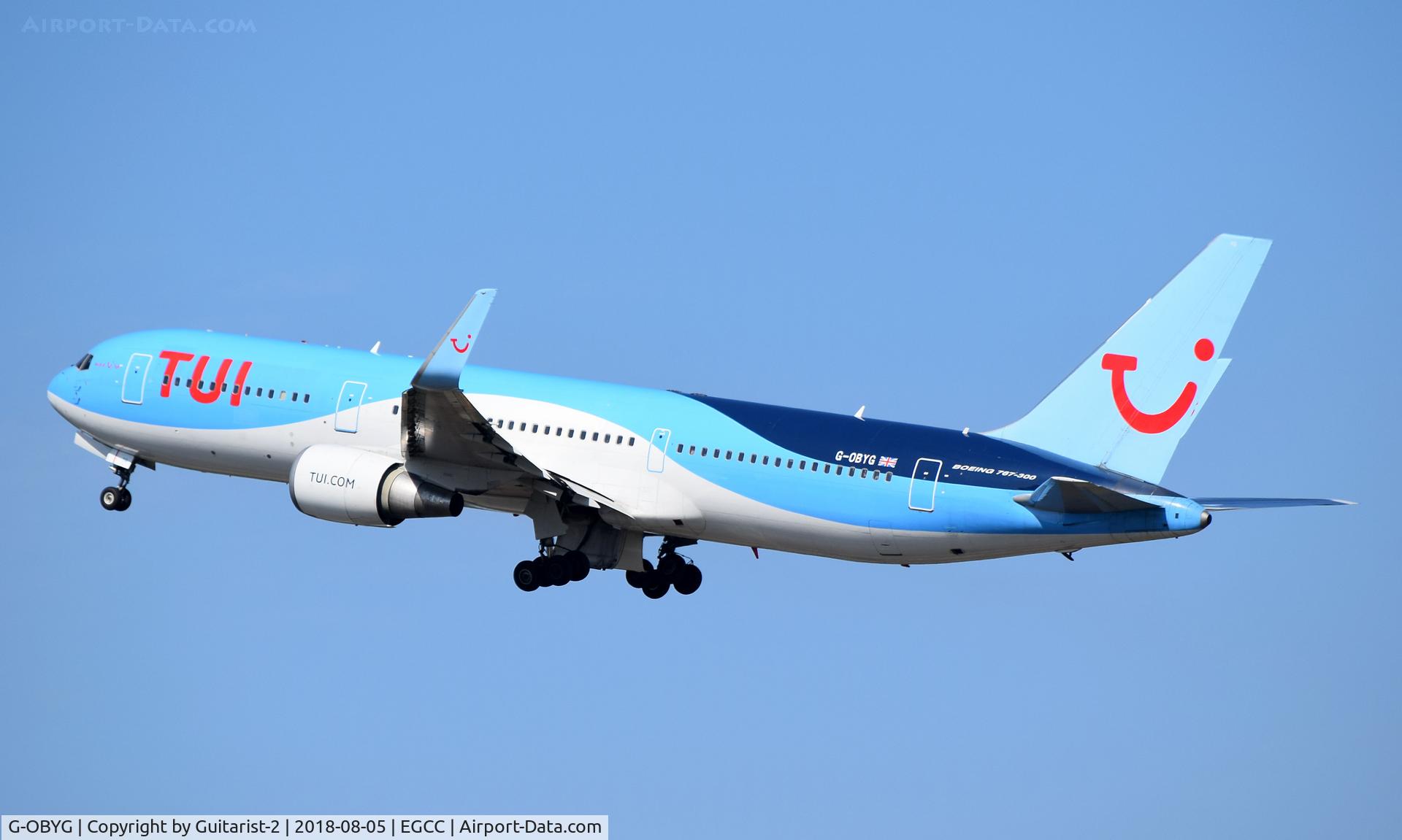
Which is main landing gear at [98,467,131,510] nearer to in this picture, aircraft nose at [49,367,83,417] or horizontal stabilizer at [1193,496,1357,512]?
aircraft nose at [49,367,83,417]

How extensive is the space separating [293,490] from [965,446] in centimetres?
1466

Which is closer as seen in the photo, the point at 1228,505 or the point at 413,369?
the point at 1228,505

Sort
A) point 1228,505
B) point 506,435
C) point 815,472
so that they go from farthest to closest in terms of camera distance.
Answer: point 506,435 → point 815,472 → point 1228,505

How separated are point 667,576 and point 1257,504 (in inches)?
590

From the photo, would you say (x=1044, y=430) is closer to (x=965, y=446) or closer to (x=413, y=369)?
(x=965, y=446)

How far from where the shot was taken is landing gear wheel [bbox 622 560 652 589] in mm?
48000

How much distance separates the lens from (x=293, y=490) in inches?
1740

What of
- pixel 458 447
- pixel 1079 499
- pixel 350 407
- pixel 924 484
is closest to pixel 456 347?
pixel 458 447

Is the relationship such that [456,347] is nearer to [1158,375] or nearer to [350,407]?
[350,407]

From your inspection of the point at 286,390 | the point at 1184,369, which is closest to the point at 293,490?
the point at 286,390

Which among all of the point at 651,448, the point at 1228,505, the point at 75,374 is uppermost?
the point at 75,374

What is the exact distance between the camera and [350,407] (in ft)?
151

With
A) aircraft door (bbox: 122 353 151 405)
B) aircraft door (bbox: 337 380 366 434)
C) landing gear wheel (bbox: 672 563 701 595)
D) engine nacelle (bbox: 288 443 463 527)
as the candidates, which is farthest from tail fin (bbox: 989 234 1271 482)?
aircraft door (bbox: 122 353 151 405)

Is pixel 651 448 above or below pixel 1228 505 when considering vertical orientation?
above
